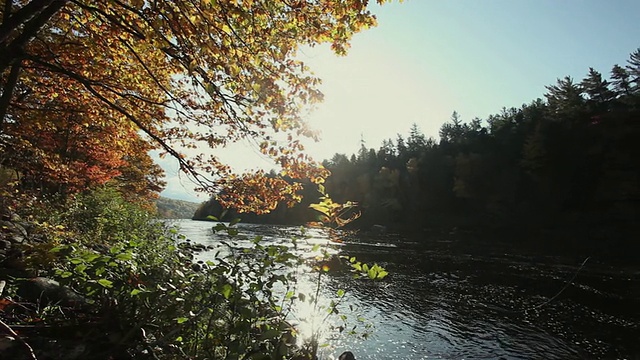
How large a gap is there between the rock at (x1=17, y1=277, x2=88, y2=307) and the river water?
10.0ft

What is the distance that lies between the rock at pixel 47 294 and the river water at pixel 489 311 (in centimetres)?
305

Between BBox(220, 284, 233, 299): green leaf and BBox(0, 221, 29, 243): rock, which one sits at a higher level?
BBox(220, 284, 233, 299): green leaf

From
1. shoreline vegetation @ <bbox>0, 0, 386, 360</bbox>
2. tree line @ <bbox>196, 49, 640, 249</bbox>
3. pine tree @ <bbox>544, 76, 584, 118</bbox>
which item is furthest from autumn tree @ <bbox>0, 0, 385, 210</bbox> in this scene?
pine tree @ <bbox>544, 76, 584, 118</bbox>

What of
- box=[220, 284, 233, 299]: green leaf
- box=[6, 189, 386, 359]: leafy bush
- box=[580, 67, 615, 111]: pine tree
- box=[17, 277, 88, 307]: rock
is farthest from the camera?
box=[580, 67, 615, 111]: pine tree

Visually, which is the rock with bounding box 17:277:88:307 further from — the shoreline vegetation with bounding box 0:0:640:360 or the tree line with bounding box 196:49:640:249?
the tree line with bounding box 196:49:640:249

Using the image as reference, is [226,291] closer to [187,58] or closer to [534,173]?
[187,58]

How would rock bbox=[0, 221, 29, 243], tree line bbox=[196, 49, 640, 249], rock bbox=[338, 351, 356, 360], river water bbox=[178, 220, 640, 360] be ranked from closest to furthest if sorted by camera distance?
rock bbox=[0, 221, 29, 243] → rock bbox=[338, 351, 356, 360] → river water bbox=[178, 220, 640, 360] → tree line bbox=[196, 49, 640, 249]

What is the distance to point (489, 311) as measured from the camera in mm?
11680

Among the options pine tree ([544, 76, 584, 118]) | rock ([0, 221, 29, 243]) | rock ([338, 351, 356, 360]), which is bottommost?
rock ([338, 351, 356, 360])

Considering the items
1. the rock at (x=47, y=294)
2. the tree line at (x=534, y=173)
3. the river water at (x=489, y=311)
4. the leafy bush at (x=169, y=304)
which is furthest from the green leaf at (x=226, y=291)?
the tree line at (x=534, y=173)

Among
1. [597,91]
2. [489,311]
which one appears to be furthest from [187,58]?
[597,91]

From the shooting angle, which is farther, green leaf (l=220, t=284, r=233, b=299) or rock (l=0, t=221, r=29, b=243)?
rock (l=0, t=221, r=29, b=243)

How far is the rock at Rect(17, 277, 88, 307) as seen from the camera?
4.01 meters

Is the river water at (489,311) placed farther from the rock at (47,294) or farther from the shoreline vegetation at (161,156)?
the rock at (47,294)
